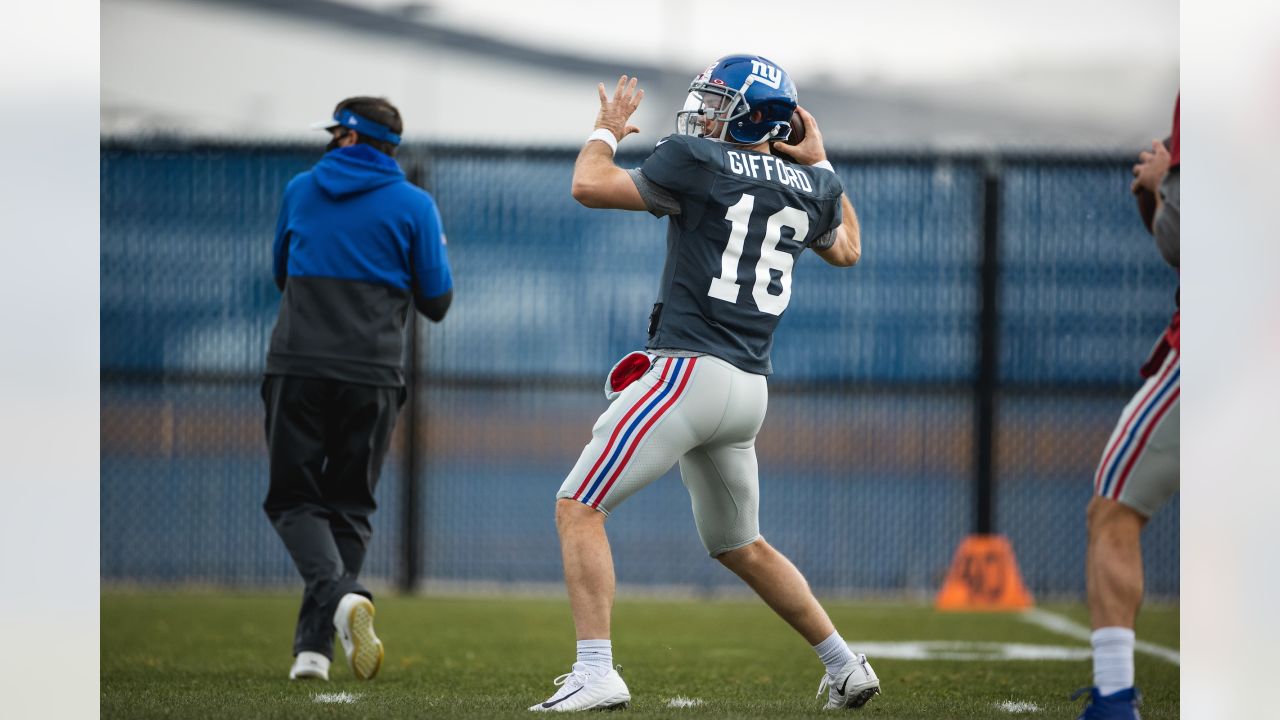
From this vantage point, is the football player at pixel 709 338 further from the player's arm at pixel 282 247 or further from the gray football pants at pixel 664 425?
the player's arm at pixel 282 247

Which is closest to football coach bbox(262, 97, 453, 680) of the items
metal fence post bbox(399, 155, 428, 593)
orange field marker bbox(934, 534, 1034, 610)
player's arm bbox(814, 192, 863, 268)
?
player's arm bbox(814, 192, 863, 268)

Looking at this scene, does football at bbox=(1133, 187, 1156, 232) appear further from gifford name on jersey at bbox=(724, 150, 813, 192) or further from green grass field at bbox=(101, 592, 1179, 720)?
green grass field at bbox=(101, 592, 1179, 720)

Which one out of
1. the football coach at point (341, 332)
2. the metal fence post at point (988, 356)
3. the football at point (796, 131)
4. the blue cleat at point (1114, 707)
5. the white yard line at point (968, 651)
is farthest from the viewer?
the metal fence post at point (988, 356)

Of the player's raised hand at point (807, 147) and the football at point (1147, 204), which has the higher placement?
the player's raised hand at point (807, 147)

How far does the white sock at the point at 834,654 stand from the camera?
167 inches

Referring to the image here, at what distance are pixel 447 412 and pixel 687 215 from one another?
17.6ft

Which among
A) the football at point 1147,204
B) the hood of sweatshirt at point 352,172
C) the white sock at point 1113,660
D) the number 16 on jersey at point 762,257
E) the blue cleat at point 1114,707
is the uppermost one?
the hood of sweatshirt at point 352,172

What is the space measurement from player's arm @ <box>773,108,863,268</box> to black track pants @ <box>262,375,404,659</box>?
179 centimetres

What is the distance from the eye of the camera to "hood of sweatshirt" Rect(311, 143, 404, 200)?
5262 mm

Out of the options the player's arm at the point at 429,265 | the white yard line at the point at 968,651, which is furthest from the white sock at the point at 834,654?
the player's arm at the point at 429,265

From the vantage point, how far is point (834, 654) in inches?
168

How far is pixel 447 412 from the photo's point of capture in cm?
920
